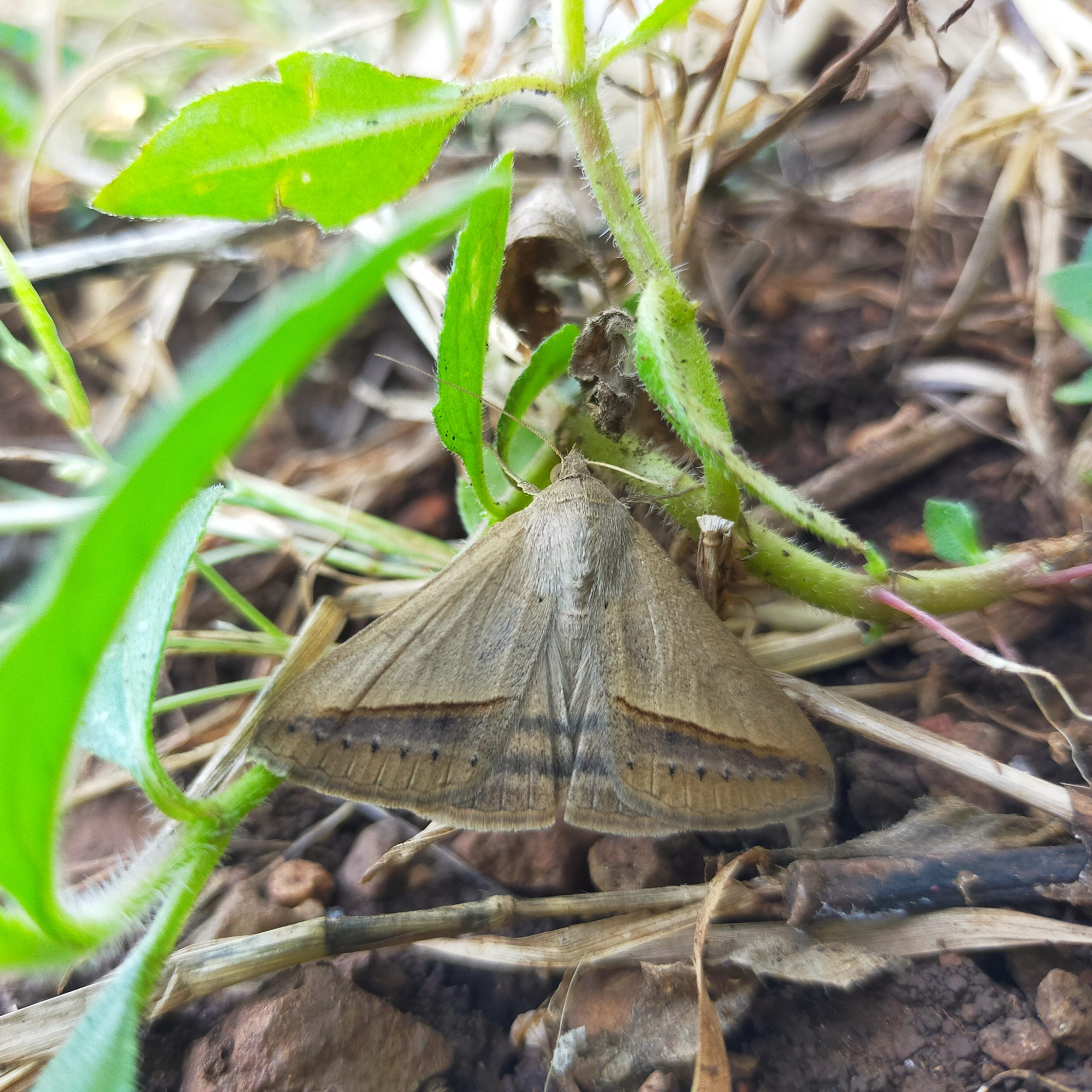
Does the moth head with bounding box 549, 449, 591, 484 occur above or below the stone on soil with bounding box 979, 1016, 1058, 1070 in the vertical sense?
above

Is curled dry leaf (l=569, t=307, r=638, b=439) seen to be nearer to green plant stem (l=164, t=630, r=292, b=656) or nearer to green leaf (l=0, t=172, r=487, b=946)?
green leaf (l=0, t=172, r=487, b=946)

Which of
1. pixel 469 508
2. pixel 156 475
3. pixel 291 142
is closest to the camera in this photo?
pixel 156 475

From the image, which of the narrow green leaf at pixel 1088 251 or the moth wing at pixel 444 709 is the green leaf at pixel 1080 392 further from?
the moth wing at pixel 444 709

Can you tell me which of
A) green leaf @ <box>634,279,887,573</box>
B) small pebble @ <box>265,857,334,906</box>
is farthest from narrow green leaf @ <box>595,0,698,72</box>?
small pebble @ <box>265,857,334,906</box>

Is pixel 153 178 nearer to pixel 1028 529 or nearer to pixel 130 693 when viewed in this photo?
pixel 130 693

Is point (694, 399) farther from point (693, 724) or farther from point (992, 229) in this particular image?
point (992, 229)

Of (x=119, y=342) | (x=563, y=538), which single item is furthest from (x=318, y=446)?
(x=563, y=538)

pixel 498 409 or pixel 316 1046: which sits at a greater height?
pixel 498 409

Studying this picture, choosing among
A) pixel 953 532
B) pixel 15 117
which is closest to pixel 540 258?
pixel 953 532
